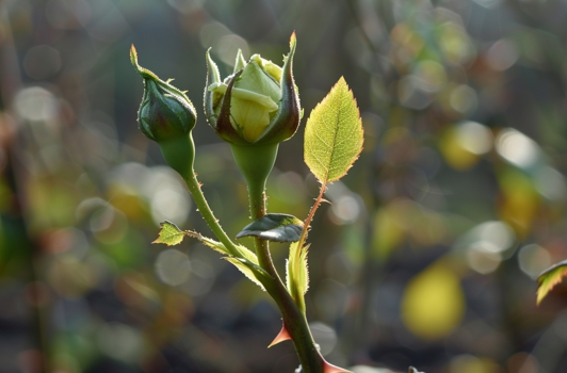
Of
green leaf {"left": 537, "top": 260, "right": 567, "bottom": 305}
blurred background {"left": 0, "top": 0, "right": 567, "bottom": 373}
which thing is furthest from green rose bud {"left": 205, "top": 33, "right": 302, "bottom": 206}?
blurred background {"left": 0, "top": 0, "right": 567, "bottom": 373}

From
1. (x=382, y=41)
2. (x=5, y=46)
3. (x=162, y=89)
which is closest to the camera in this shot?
(x=162, y=89)

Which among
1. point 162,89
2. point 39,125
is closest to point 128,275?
point 39,125

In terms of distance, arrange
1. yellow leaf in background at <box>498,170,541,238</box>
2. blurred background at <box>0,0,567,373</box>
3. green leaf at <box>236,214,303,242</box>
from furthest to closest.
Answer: blurred background at <box>0,0,567,373</box> < yellow leaf in background at <box>498,170,541,238</box> < green leaf at <box>236,214,303,242</box>

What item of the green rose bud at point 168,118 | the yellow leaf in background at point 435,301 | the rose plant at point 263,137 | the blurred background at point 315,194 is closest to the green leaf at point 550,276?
the rose plant at point 263,137

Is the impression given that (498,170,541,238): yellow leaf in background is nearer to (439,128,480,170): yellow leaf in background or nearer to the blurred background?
the blurred background

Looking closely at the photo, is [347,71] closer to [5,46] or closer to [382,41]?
[382,41]
